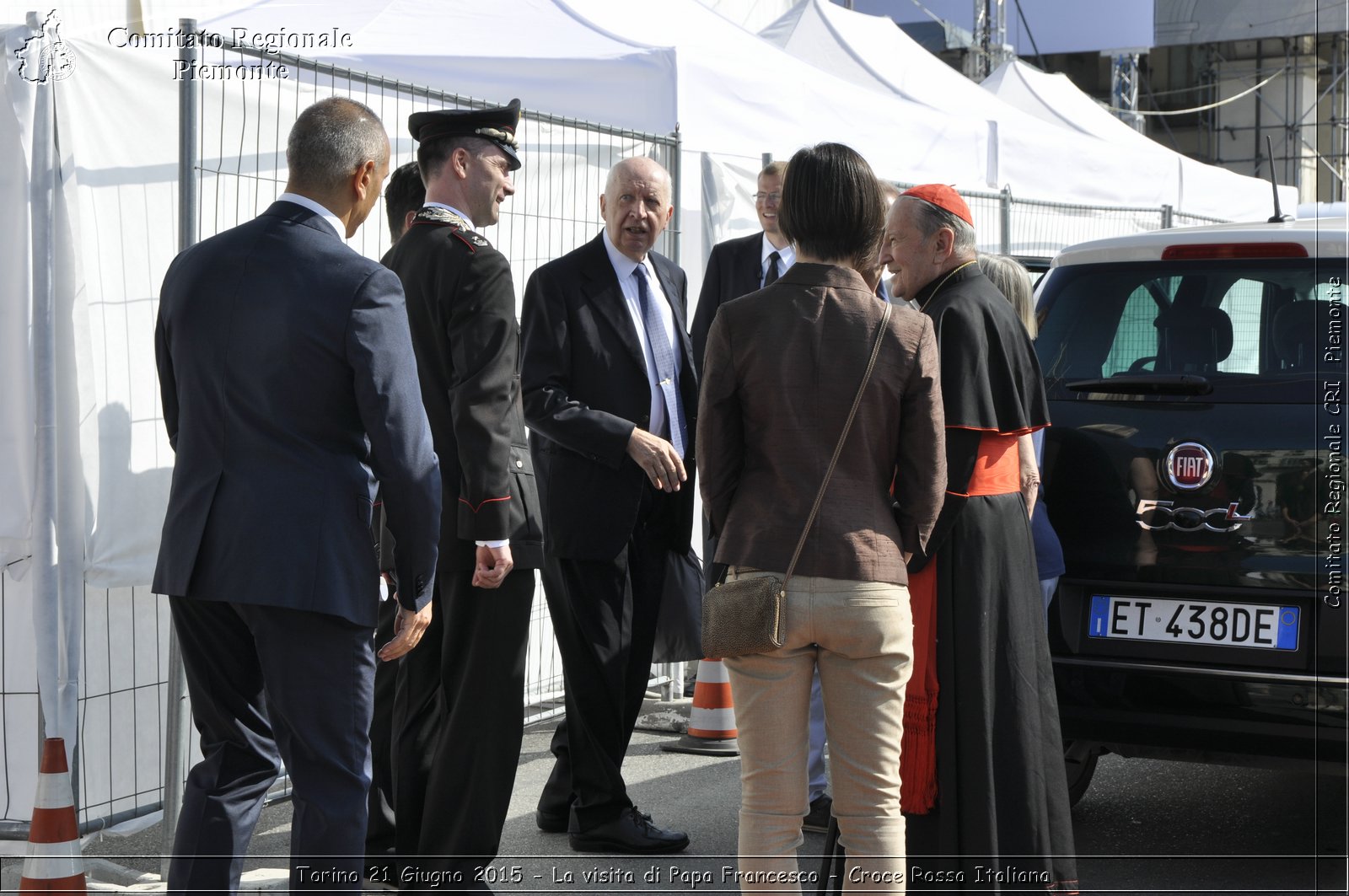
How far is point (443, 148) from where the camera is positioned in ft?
12.7

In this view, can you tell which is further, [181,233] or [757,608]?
[181,233]

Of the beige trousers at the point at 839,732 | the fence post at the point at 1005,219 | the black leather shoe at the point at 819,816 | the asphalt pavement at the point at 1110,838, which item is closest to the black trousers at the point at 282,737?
the beige trousers at the point at 839,732

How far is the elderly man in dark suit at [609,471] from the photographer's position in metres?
4.41

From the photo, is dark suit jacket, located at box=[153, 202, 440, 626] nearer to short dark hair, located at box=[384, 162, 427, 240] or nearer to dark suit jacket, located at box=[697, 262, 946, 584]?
dark suit jacket, located at box=[697, 262, 946, 584]

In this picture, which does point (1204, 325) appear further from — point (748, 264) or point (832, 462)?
point (832, 462)

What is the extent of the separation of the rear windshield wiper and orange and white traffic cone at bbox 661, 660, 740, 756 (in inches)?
80.4

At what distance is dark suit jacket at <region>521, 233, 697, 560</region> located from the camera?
4355 mm

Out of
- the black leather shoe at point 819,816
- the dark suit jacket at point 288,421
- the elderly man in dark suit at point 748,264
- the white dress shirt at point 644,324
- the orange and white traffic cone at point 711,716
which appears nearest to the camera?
the dark suit jacket at point 288,421

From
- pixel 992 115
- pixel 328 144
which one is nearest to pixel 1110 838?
pixel 328 144

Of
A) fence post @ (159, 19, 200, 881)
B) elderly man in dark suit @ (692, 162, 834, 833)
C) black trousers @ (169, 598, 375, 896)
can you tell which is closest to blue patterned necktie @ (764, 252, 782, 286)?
elderly man in dark suit @ (692, 162, 834, 833)

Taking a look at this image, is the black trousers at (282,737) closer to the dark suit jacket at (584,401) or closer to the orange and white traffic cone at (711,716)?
the dark suit jacket at (584,401)

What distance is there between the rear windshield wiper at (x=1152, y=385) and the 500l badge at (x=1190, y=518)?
1.10 feet

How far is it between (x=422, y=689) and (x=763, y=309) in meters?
1.62

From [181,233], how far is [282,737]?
1625 mm
